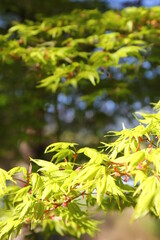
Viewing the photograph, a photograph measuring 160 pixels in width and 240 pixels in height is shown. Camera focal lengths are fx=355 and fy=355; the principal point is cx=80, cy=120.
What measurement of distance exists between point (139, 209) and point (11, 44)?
141 inches

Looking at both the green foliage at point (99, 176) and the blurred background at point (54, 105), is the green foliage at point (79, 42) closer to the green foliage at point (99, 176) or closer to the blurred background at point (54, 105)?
the blurred background at point (54, 105)

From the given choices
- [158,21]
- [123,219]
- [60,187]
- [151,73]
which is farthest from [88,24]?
[123,219]

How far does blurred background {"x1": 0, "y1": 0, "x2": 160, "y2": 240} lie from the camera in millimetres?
6227

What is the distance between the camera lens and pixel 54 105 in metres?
6.30

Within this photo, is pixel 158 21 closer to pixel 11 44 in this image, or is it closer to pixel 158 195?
pixel 11 44

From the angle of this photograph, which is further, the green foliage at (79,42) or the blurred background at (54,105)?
the blurred background at (54,105)

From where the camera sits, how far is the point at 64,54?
171 inches

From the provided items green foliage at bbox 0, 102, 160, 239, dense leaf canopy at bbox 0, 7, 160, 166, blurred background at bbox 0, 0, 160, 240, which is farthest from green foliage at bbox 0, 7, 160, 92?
green foliage at bbox 0, 102, 160, 239

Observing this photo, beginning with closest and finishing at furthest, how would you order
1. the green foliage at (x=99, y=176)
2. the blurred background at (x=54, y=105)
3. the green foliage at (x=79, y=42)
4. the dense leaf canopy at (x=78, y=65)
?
the green foliage at (x=99, y=176)
the green foliage at (x=79, y=42)
the dense leaf canopy at (x=78, y=65)
the blurred background at (x=54, y=105)

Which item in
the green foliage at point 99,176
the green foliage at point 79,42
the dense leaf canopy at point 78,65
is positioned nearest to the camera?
the green foliage at point 99,176

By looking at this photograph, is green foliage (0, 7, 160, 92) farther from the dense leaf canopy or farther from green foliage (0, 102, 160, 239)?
green foliage (0, 102, 160, 239)

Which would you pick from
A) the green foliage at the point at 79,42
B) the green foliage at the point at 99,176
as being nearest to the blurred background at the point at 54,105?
the green foliage at the point at 79,42

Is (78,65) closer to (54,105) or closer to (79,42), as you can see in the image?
(79,42)

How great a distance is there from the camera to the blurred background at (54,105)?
6227mm
